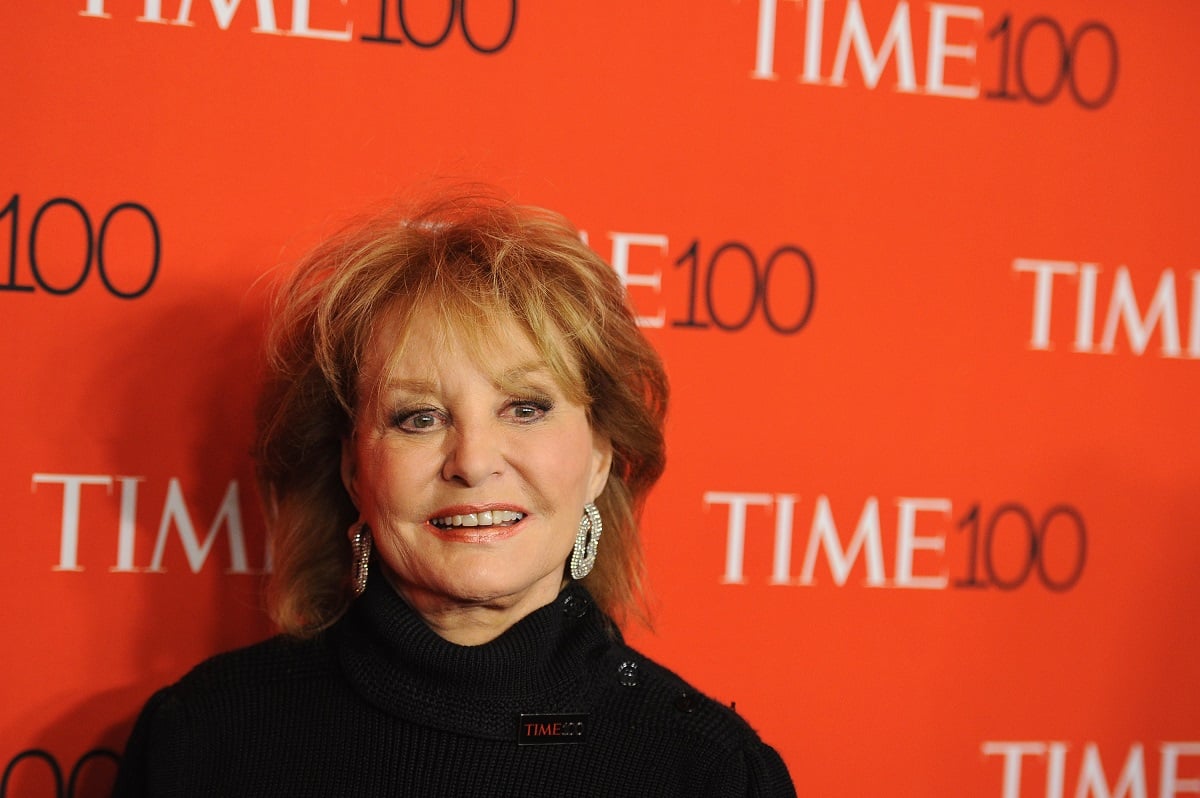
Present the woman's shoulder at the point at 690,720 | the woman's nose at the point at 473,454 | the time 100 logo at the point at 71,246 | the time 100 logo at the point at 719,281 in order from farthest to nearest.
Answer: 1. the time 100 logo at the point at 719,281
2. the time 100 logo at the point at 71,246
3. the woman's shoulder at the point at 690,720
4. the woman's nose at the point at 473,454

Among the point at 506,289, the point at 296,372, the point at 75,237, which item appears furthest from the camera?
the point at 75,237

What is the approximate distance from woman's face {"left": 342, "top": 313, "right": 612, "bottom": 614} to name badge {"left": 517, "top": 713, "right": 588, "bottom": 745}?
0.43ft

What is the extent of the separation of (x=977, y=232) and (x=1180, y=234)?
0.32m

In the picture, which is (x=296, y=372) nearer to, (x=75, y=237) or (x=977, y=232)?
(x=75, y=237)

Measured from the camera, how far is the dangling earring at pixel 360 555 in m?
1.52

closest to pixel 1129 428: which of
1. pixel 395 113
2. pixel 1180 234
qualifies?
pixel 1180 234

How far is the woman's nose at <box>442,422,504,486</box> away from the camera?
4.58 ft

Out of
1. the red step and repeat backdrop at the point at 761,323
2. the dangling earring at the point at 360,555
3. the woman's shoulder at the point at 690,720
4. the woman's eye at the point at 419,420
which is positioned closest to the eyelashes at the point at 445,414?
the woman's eye at the point at 419,420

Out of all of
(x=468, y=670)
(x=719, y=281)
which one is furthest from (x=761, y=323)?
(x=468, y=670)

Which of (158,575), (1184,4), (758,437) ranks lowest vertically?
(158,575)

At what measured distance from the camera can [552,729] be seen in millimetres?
1475

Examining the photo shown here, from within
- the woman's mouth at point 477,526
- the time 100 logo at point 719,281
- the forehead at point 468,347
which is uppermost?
the time 100 logo at point 719,281

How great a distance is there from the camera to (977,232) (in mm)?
1948

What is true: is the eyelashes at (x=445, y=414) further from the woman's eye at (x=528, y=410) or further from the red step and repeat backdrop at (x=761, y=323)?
the red step and repeat backdrop at (x=761, y=323)
